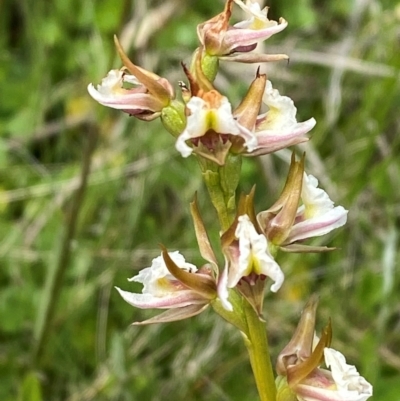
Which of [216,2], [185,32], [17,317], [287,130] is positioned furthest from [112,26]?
[287,130]

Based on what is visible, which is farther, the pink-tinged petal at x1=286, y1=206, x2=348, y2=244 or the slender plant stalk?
the slender plant stalk

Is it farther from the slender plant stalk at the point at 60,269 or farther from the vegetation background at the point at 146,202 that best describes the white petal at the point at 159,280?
the slender plant stalk at the point at 60,269

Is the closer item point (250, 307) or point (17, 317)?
point (250, 307)

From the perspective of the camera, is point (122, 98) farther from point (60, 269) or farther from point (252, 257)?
point (60, 269)

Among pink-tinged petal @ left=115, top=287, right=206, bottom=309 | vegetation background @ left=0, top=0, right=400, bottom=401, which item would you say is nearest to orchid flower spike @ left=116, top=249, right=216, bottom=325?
pink-tinged petal @ left=115, top=287, right=206, bottom=309

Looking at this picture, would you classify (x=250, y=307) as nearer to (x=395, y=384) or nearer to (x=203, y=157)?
(x=203, y=157)

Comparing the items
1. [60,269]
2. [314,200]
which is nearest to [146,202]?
[60,269]

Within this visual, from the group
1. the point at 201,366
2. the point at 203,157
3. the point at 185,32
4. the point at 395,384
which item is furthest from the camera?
the point at 185,32

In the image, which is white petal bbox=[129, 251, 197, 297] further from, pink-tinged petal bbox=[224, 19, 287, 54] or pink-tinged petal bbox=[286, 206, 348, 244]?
pink-tinged petal bbox=[224, 19, 287, 54]
